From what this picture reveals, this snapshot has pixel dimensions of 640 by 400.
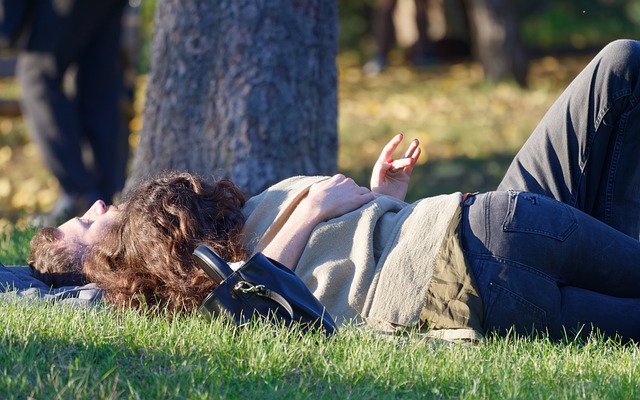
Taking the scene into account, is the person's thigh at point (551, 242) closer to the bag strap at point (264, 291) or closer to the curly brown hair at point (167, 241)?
the bag strap at point (264, 291)

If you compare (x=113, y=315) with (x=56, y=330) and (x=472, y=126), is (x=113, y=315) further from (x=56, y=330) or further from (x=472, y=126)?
(x=472, y=126)

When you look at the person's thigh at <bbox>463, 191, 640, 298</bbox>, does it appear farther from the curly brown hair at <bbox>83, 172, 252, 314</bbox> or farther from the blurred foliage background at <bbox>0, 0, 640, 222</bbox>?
the blurred foliage background at <bbox>0, 0, 640, 222</bbox>

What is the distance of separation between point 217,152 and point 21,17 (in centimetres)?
211

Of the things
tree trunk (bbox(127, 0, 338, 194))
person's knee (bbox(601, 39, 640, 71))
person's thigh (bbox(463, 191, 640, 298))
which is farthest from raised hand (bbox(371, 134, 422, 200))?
tree trunk (bbox(127, 0, 338, 194))

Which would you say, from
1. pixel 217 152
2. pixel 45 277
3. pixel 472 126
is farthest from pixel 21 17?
pixel 472 126

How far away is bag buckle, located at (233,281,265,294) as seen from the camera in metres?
2.96

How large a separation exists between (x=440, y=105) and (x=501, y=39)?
190 cm

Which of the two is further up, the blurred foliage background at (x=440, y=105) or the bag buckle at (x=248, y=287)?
the bag buckle at (x=248, y=287)

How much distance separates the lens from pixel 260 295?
9.83 feet

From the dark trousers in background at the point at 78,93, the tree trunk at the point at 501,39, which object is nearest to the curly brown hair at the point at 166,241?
the dark trousers in background at the point at 78,93

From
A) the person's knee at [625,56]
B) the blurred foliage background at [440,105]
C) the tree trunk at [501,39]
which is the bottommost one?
the blurred foliage background at [440,105]

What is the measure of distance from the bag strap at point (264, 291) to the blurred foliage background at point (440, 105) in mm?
4111

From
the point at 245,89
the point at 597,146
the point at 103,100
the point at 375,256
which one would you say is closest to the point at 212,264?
the point at 375,256

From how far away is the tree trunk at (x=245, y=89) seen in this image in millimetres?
5379
